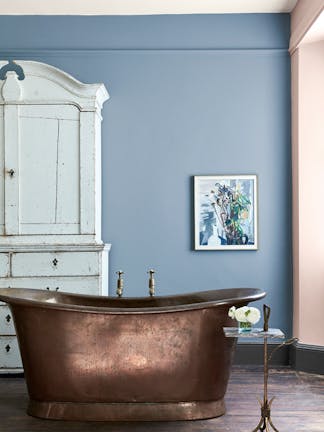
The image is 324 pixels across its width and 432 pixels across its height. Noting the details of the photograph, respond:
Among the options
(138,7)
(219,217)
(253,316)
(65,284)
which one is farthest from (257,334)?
(138,7)

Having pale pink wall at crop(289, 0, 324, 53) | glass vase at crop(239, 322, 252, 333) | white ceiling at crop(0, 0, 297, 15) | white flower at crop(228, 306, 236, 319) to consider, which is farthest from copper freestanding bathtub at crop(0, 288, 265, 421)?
white ceiling at crop(0, 0, 297, 15)

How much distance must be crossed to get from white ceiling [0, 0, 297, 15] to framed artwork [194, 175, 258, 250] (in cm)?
149

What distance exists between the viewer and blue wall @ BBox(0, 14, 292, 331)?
244 inches

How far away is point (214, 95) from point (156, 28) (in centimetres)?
80

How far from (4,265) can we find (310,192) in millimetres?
2667

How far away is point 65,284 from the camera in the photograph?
563 cm

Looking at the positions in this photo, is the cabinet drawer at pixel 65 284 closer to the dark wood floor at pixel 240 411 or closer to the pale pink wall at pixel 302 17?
the dark wood floor at pixel 240 411

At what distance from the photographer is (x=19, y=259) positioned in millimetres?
5625

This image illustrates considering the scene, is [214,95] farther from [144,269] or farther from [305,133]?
[144,269]

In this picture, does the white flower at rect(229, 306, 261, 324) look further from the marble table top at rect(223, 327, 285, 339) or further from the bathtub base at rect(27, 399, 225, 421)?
the bathtub base at rect(27, 399, 225, 421)

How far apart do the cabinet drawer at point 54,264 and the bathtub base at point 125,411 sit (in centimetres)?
144

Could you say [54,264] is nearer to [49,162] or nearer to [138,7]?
[49,162]

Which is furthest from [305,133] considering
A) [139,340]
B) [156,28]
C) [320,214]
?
[139,340]

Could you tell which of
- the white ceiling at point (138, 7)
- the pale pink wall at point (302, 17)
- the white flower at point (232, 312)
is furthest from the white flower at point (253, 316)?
the white ceiling at point (138, 7)
